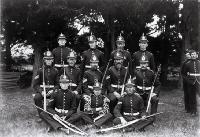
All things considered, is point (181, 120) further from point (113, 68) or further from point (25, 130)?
point (25, 130)

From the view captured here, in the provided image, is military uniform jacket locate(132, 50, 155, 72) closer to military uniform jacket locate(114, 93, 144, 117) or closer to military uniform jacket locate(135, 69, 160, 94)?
military uniform jacket locate(135, 69, 160, 94)

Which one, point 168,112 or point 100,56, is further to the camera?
point 168,112

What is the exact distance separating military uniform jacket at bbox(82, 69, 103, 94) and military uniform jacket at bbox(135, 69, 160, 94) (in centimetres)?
84

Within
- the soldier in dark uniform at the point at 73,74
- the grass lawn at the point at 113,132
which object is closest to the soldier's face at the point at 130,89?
the grass lawn at the point at 113,132

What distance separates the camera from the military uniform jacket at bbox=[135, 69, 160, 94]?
7125 mm

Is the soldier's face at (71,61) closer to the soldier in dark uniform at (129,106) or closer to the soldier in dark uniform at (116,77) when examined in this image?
the soldier in dark uniform at (116,77)

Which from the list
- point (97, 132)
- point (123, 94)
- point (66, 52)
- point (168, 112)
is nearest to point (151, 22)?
point (168, 112)

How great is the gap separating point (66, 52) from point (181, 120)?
9.82 feet

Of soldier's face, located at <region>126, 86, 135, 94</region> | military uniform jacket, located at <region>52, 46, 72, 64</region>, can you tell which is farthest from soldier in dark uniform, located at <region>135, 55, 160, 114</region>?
military uniform jacket, located at <region>52, 46, 72, 64</region>

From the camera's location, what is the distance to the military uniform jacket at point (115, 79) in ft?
23.4

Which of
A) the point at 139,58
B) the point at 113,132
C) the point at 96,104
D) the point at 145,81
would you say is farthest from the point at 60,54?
the point at 113,132

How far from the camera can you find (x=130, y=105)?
6.45 meters

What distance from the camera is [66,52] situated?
7699mm

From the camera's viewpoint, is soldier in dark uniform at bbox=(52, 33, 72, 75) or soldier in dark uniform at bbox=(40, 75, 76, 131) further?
soldier in dark uniform at bbox=(52, 33, 72, 75)
